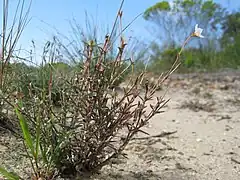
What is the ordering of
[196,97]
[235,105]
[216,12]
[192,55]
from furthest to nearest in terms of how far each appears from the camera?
[216,12], [192,55], [196,97], [235,105]

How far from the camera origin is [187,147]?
1792 millimetres

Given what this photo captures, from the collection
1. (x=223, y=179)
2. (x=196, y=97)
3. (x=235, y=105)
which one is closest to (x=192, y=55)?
(x=196, y=97)

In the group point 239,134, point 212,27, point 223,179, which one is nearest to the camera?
point 223,179

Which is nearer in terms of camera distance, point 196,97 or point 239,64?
point 196,97

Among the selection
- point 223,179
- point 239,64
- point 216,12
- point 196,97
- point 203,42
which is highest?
point 216,12

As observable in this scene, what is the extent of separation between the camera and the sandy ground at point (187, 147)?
4.39 ft

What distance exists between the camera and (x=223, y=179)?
1.34 meters

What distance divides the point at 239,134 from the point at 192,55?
5.64 meters

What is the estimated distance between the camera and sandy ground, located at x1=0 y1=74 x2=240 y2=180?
1337 mm

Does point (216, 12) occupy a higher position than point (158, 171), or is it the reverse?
point (216, 12)

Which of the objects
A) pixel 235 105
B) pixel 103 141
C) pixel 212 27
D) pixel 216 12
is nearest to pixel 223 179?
pixel 103 141

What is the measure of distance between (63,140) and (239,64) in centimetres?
550

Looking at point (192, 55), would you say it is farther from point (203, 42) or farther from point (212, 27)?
point (212, 27)

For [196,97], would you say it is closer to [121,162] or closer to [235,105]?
[235,105]
